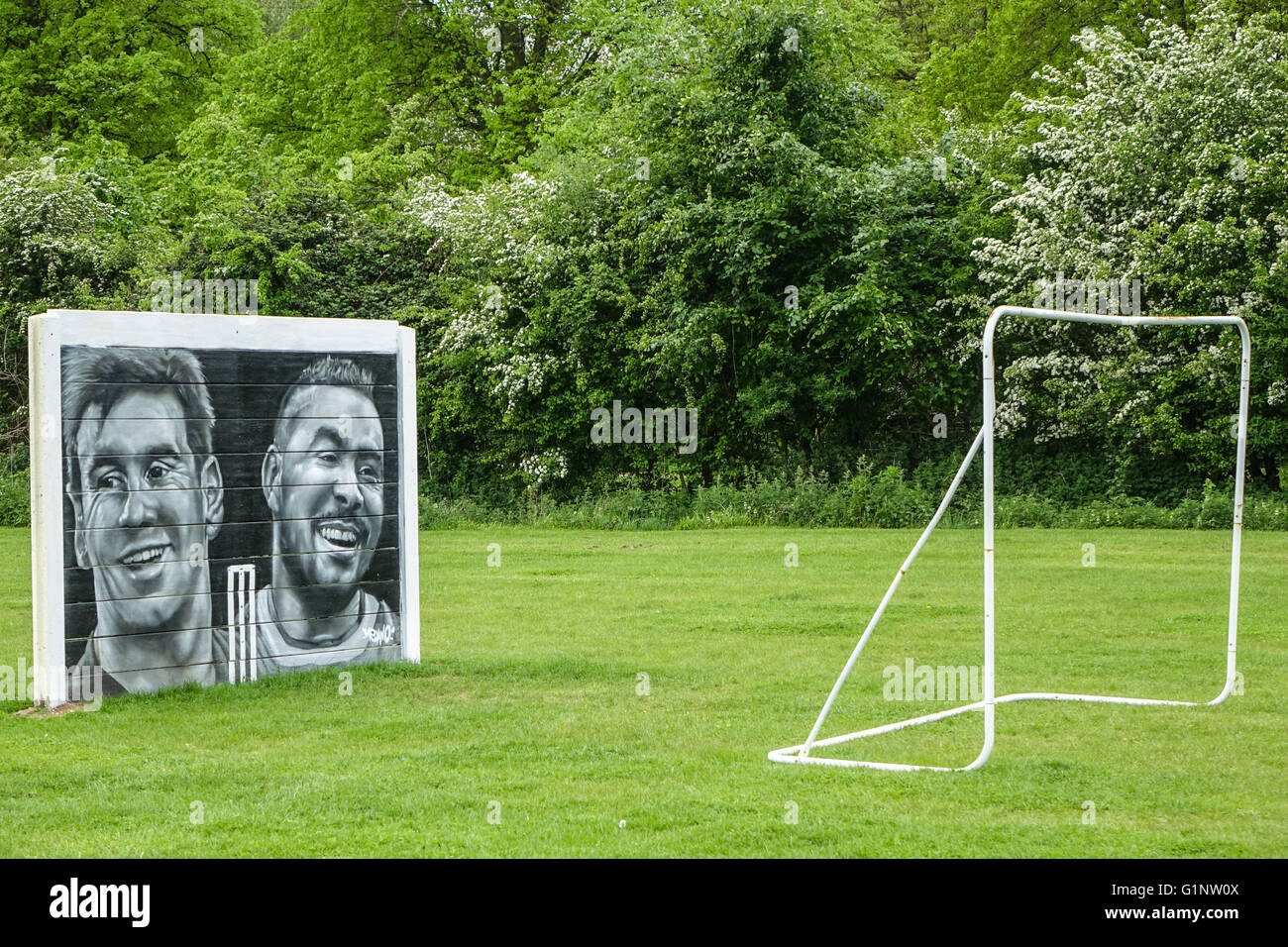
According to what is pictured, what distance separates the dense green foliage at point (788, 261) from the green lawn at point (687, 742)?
851 cm

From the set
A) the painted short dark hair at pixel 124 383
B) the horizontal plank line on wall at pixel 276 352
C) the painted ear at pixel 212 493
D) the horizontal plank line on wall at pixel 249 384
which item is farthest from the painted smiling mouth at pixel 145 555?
the horizontal plank line on wall at pixel 276 352

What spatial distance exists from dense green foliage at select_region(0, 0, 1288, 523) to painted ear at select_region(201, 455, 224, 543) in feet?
47.6

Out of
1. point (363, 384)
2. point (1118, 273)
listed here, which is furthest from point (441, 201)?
point (363, 384)

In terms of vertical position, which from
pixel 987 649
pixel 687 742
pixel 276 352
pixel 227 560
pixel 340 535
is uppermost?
pixel 276 352

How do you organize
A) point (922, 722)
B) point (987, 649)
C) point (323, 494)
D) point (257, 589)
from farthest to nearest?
1. point (323, 494)
2. point (257, 589)
3. point (922, 722)
4. point (987, 649)

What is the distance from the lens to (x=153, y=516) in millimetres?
10297

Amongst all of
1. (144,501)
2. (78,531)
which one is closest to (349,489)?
(144,501)

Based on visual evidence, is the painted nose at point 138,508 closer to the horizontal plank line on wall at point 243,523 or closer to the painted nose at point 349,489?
the horizontal plank line on wall at point 243,523

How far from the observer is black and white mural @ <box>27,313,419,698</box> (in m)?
10.0

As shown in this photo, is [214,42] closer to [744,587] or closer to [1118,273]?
[1118,273]

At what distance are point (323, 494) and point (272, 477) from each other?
1.54 ft

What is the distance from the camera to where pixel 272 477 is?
36.0 feet

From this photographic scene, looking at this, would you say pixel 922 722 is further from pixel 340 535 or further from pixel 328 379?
pixel 328 379

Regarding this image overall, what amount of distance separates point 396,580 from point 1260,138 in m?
17.3
